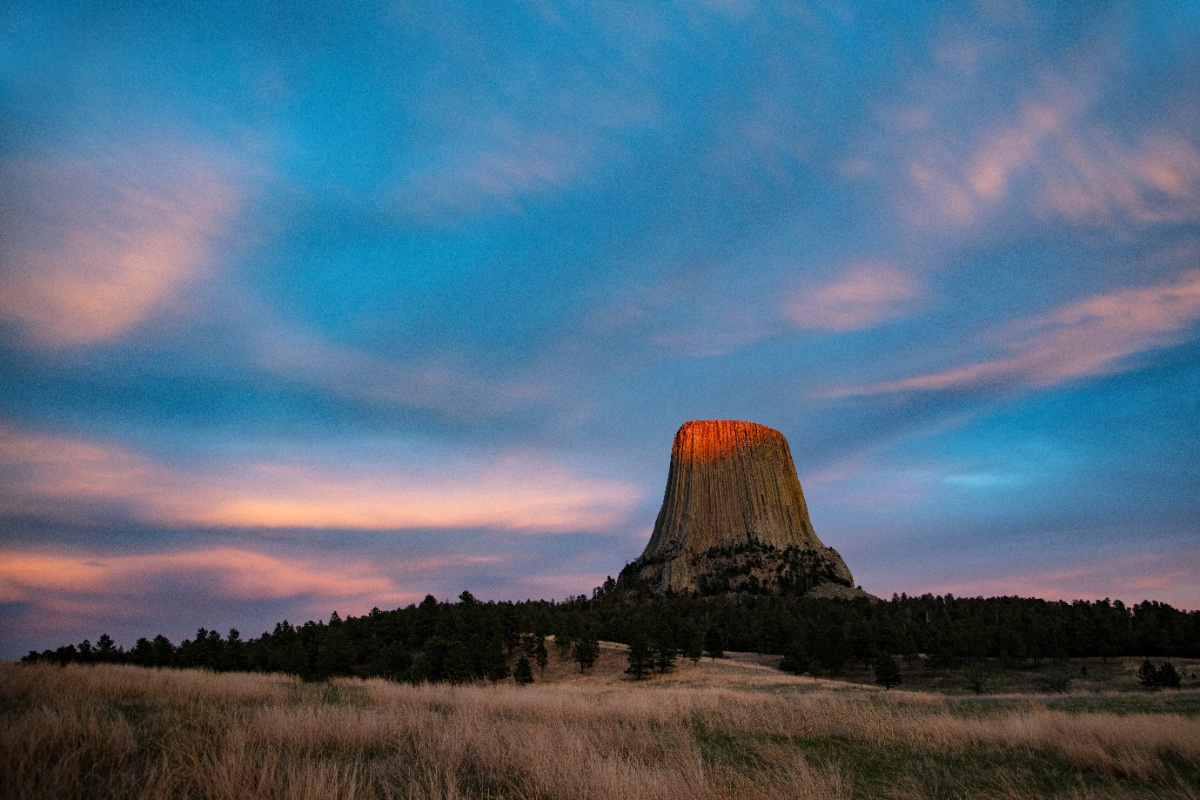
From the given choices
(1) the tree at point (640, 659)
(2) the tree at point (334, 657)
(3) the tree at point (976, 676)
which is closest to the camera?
(2) the tree at point (334, 657)

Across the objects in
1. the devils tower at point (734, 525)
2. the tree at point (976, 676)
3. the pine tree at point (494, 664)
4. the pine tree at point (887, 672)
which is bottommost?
the tree at point (976, 676)

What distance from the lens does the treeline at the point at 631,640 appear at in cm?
5225

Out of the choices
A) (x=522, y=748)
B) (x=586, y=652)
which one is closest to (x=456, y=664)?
(x=586, y=652)

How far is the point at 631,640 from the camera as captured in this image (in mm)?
59219

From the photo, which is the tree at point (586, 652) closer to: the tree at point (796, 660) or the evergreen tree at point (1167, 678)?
the tree at point (796, 660)

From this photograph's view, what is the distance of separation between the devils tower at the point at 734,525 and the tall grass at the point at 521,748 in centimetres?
12576

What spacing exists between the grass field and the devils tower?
125572mm

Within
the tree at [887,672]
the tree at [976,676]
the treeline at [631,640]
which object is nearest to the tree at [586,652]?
the treeline at [631,640]

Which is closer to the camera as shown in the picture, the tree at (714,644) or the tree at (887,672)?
the tree at (887,672)

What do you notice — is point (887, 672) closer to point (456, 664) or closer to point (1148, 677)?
point (1148, 677)

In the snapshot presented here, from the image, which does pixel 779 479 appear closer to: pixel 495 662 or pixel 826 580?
pixel 826 580

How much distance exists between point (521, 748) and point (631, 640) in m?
53.4

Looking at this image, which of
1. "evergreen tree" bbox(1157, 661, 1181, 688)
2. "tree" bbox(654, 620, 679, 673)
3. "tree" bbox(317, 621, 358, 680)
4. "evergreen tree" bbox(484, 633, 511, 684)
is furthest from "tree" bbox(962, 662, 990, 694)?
"tree" bbox(317, 621, 358, 680)

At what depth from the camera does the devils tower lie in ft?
461
